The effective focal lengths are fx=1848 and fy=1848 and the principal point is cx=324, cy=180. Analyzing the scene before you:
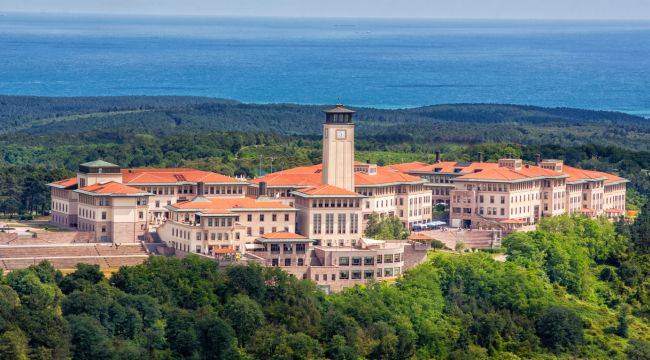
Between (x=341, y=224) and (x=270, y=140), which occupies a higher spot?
(x=270, y=140)

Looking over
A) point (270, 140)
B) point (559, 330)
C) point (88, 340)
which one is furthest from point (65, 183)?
point (270, 140)

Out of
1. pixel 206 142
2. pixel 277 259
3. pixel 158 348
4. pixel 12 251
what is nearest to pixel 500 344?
pixel 277 259

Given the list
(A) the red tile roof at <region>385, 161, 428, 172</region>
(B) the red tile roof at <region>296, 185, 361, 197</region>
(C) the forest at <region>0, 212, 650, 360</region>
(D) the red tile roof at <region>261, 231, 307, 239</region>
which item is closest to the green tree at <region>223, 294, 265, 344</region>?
(C) the forest at <region>0, 212, 650, 360</region>

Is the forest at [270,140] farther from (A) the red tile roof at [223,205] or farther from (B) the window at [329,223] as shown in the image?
(B) the window at [329,223]

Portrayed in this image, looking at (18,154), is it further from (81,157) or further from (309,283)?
(309,283)

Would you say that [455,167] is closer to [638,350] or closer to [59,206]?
[638,350]

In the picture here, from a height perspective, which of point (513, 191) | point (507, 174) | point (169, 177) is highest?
point (507, 174)

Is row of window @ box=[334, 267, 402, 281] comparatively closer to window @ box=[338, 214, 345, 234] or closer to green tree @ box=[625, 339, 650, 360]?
window @ box=[338, 214, 345, 234]
